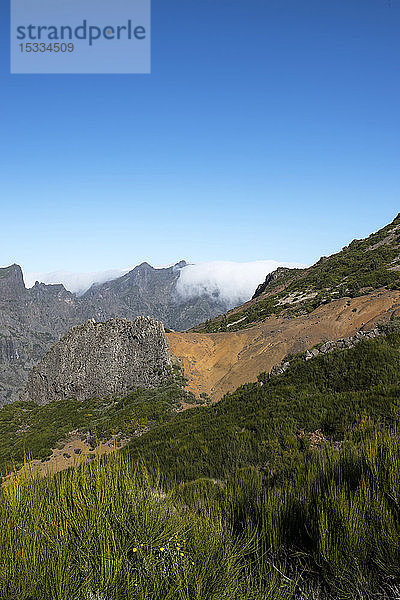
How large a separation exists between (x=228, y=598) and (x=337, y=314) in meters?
28.1

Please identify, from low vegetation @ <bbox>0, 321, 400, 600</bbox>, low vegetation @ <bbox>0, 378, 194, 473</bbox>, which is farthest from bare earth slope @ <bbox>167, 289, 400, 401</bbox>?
low vegetation @ <bbox>0, 321, 400, 600</bbox>

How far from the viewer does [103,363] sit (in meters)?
34.2

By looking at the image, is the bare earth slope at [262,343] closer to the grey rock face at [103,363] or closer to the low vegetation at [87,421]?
the grey rock face at [103,363]

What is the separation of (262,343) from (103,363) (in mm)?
15663

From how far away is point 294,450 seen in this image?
9328mm

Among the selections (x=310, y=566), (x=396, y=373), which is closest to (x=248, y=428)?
(x=396, y=373)

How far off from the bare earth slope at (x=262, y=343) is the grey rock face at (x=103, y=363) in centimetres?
232

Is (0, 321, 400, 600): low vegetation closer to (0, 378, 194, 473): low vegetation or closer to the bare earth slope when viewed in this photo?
(0, 378, 194, 473): low vegetation

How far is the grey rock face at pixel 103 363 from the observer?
3114cm

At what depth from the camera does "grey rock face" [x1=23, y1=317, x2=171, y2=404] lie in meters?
31.1

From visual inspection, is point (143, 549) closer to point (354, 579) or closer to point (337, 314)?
point (354, 579)

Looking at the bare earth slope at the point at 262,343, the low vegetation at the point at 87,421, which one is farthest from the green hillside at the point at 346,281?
the low vegetation at the point at 87,421

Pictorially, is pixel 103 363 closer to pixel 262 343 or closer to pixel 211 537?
pixel 262 343

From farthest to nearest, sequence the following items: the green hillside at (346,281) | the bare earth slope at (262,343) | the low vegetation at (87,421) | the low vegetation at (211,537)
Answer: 1. the green hillside at (346,281)
2. the bare earth slope at (262,343)
3. the low vegetation at (87,421)
4. the low vegetation at (211,537)
